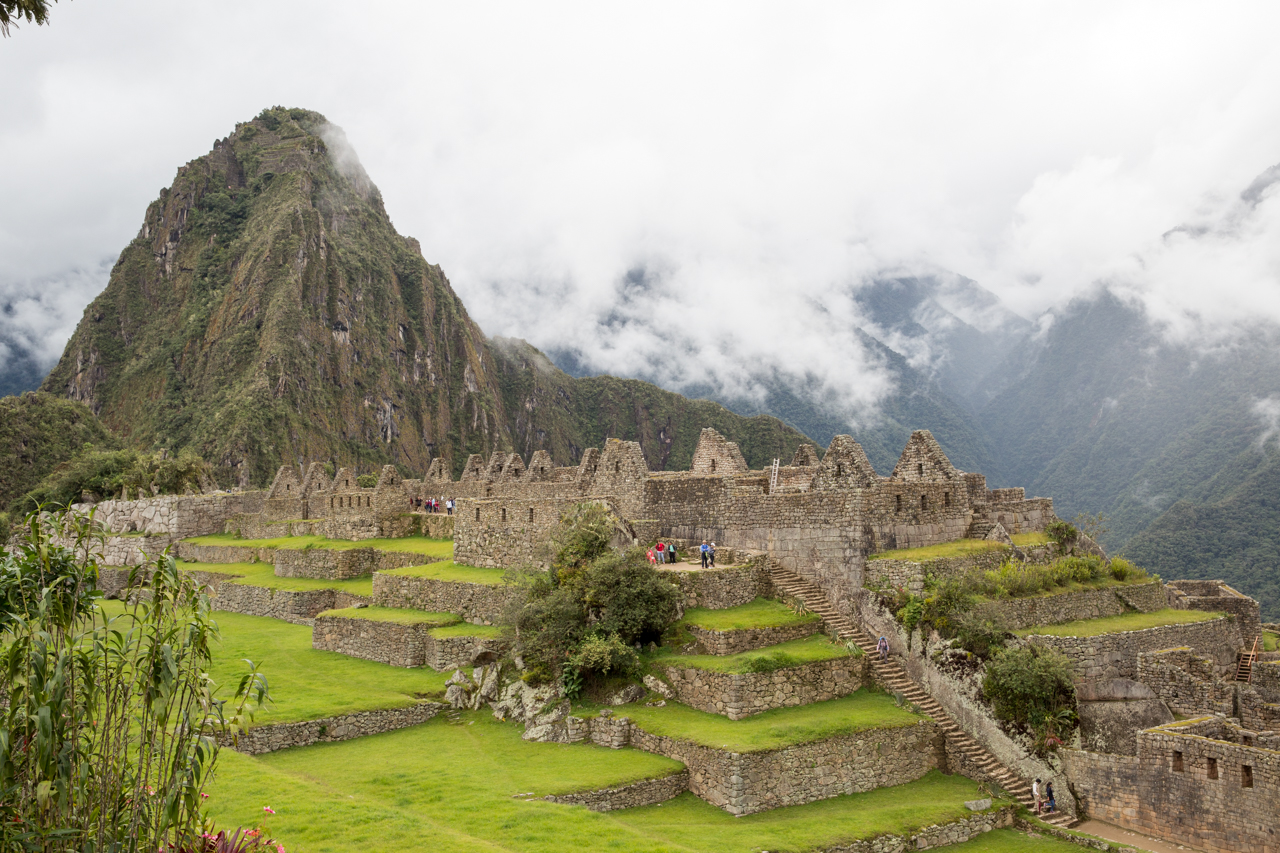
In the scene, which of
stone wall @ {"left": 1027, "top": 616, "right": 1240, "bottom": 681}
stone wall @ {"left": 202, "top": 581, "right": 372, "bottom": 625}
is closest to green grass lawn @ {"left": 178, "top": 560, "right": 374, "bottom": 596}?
stone wall @ {"left": 202, "top": 581, "right": 372, "bottom": 625}

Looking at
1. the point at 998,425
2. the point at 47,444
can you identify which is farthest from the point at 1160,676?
the point at 47,444

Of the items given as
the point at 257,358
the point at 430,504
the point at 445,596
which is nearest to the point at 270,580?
the point at 430,504

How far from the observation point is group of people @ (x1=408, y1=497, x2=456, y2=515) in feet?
117

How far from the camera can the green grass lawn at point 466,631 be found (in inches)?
817

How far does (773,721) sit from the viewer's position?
15711 mm

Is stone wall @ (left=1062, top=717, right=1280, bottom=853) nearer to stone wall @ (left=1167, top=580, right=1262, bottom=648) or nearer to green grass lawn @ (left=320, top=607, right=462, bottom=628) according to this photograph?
stone wall @ (left=1167, top=580, right=1262, bottom=648)

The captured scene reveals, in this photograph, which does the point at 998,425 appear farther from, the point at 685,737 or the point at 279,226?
the point at 279,226

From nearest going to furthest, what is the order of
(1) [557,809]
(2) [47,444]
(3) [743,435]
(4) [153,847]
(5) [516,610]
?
(4) [153,847]
(1) [557,809]
(5) [516,610]
(2) [47,444]
(3) [743,435]

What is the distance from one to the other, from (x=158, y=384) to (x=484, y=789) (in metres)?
187

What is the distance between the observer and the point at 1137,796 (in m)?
14.5

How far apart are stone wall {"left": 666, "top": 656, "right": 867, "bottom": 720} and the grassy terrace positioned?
6.22m

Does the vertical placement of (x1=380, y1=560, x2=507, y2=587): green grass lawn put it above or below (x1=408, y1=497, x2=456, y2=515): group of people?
below

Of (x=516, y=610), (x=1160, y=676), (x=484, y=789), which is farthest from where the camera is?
(x=516, y=610)

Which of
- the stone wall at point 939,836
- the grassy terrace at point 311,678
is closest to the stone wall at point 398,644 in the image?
the grassy terrace at point 311,678
